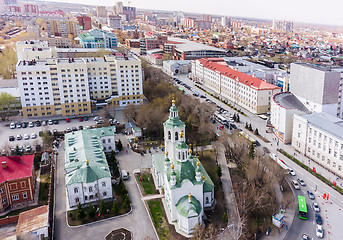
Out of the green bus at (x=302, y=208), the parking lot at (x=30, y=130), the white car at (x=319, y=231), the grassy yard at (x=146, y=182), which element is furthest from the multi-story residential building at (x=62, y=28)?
the white car at (x=319, y=231)

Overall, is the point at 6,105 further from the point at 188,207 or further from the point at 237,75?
the point at 237,75

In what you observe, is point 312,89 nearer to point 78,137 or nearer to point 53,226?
point 78,137

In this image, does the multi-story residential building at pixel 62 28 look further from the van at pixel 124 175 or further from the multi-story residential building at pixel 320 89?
the van at pixel 124 175

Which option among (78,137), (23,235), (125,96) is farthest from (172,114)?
(125,96)

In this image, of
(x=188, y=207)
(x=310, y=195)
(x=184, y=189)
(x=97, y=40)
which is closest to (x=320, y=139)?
(x=310, y=195)

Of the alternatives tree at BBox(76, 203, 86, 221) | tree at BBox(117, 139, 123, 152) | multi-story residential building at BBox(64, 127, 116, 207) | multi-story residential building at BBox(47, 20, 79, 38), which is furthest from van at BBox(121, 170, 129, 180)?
multi-story residential building at BBox(47, 20, 79, 38)

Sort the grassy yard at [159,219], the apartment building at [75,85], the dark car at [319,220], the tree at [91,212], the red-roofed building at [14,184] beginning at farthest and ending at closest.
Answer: the apartment building at [75,85]
the red-roofed building at [14,184]
the tree at [91,212]
the dark car at [319,220]
the grassy yard at [159,219]
